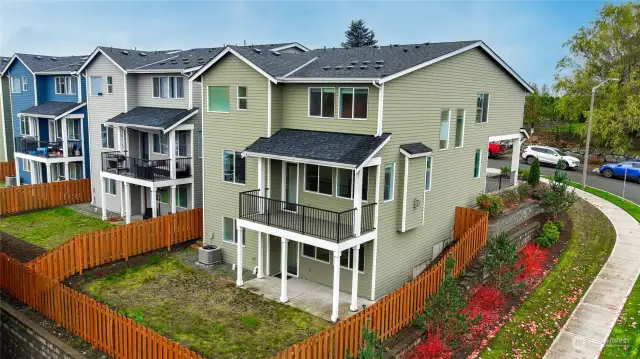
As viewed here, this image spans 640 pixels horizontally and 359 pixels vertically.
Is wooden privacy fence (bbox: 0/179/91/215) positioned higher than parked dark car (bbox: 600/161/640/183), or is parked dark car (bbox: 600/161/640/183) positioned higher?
parked dark car (bbox: 600/161/640/183)

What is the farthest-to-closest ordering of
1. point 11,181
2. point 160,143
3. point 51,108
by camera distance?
1. point 11,181
2. point 51,108
3. point 160,143

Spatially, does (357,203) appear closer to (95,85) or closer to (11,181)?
(95,85)

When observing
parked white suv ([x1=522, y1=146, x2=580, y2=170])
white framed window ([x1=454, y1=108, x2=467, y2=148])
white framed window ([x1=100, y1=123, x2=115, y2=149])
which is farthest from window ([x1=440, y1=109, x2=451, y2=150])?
parked white suv ([x1=522, y1=146, x2=580, y2=170])

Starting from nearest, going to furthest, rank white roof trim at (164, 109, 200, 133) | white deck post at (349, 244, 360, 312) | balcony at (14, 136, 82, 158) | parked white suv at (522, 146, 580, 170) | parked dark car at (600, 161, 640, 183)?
1. white deck post at (349, 244, 360, 312)
2. white roof trim at (164, 109, 200, 133)
3. balcony at (14, 136, 82, 158)
4. parked dark car at (600, 161, 640, 183)
5. parked white suv at (522, 146, 580, 170)

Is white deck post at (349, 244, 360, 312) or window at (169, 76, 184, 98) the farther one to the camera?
window at (169, 76, 184, 98)

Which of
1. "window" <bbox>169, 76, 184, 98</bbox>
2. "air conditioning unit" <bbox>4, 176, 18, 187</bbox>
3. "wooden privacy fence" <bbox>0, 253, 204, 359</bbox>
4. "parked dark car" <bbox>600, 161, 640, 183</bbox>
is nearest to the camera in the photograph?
"wooden privacy fence" <bbox>0, 253, 204, 359</bbox>

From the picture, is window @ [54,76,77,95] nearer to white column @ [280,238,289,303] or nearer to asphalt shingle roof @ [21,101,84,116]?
asphalt shingle roof @ [21,101,84,116]

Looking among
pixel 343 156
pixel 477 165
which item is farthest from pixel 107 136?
pixel 477 165
